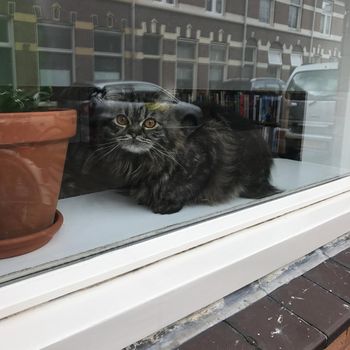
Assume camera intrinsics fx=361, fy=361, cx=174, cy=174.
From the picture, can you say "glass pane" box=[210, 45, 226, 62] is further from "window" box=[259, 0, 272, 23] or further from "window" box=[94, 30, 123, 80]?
"window" box=[94, 30, 123, 80]

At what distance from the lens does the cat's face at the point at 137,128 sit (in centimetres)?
96

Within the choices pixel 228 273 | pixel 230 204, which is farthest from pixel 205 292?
pixel 230 204

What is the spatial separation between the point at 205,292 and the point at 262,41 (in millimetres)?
1628

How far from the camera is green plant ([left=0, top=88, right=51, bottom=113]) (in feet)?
2.11

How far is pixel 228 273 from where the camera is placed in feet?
2.46

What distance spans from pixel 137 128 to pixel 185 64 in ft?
2.90

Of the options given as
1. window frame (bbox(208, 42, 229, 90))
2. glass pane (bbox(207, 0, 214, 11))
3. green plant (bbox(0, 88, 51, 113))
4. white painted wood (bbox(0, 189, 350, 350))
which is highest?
glass pane (bbox(207, 0, 214, 11))

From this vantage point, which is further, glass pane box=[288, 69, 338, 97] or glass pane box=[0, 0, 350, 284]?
glass pane box=[288, 69, 338, 97]

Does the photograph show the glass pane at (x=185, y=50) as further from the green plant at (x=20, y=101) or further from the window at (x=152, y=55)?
the green plant at (x=20, y=101)

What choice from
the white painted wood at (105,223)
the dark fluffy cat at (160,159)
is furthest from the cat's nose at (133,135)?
the white painted wood at (105,223)

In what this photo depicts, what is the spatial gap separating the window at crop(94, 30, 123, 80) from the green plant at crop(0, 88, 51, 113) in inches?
20.9

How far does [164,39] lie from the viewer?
1543 mm

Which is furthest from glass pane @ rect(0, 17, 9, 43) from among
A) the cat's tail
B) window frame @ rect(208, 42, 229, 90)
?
window frame @ rect(208, 42, 229, 90)

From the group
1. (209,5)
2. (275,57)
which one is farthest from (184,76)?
(275,57)
